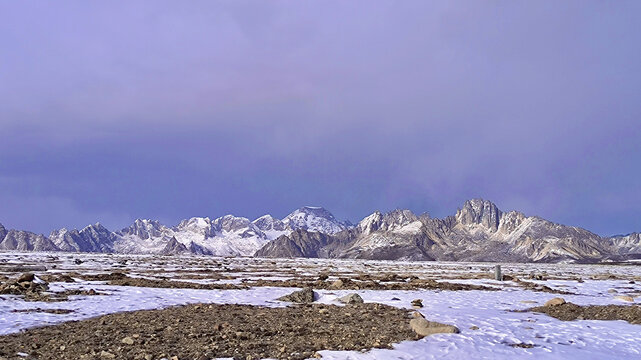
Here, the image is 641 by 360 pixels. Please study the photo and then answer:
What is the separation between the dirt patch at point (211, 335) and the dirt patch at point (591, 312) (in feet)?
29.9

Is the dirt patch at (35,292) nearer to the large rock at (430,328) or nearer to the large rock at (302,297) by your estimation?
the large rock at (302,297)

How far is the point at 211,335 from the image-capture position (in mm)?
16422

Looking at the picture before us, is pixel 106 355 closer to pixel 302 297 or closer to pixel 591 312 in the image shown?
pixel 302 297

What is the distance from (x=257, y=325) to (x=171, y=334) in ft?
12.3

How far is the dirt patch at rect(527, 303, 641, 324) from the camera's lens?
23.1 metres

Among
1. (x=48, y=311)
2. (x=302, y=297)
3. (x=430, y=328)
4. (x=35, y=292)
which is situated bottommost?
(x=48, y=311)

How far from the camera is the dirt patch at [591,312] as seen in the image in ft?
75.9

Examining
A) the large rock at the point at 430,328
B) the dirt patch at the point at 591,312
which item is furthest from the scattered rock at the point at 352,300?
the dirt patch at the point at 591,312

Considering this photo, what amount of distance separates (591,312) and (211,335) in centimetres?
2135

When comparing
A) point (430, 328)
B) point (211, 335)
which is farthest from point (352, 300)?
point (211, 335)

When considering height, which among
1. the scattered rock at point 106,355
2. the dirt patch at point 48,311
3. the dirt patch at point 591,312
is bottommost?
the dirt patch at point 48,311

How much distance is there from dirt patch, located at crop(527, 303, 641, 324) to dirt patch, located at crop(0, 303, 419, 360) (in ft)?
29.9

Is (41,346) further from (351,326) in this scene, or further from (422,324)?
(422,324)

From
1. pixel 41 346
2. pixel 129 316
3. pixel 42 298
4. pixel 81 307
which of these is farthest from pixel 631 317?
pixel 42 298
